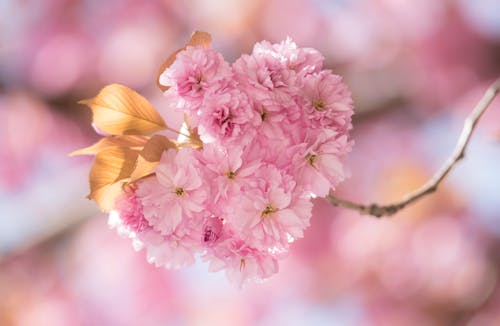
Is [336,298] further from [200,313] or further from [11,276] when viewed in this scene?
[11,276]

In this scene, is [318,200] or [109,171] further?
[318,200]

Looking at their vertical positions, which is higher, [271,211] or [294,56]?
[294,56]

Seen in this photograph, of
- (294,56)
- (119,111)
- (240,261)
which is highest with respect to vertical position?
(294,56)

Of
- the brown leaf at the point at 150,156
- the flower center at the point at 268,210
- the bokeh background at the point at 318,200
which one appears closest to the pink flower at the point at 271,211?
the flower center at the point at 268,210

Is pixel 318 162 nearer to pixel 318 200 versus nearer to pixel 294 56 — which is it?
pixel 294 56

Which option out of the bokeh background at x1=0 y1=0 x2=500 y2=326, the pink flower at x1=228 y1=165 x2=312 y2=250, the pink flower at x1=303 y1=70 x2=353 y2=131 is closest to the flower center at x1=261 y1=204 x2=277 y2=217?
the pink flower at x1=228 y1=165 x2=312 y2=250

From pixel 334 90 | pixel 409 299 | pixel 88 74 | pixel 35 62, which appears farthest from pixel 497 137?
pixel 35 62

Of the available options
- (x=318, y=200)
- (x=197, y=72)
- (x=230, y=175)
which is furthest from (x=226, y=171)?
(x=318, y=200)
